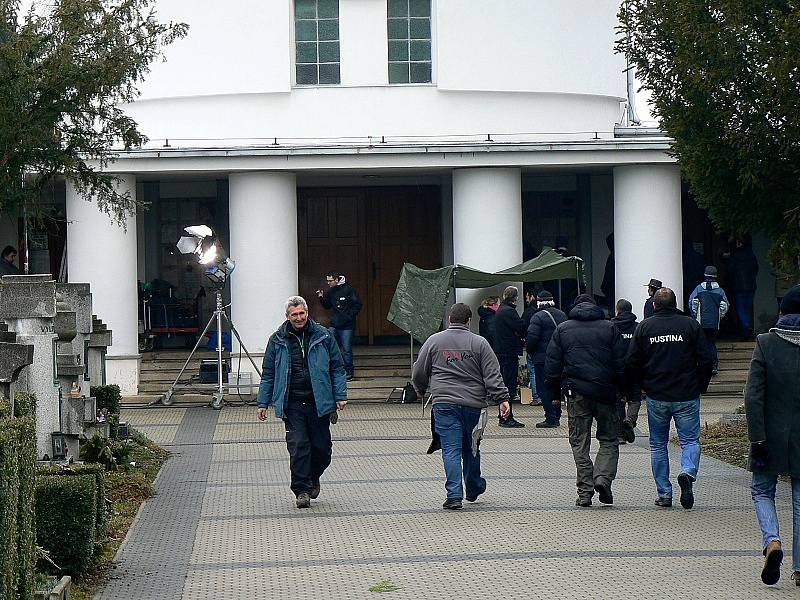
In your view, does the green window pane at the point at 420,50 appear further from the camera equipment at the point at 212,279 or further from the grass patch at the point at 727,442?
the grass patch at the point at 727,442

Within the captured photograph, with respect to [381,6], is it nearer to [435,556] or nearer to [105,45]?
[105,45]

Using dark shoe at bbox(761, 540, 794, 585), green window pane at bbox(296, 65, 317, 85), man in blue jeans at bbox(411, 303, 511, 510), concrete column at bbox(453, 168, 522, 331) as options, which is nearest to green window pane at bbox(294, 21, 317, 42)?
green window pane at bbox(296, 65, 317, 85)

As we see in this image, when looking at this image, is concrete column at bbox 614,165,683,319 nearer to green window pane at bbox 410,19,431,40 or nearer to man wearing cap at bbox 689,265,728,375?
man wearing cap at bbox 689,265,728,375

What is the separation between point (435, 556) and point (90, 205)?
16.1 m

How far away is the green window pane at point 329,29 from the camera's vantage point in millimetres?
25375

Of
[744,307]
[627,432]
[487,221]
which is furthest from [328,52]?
[627,432]

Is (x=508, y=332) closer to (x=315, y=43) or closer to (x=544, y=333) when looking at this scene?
(x=544, y=333)

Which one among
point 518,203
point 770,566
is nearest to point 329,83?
point 518,203

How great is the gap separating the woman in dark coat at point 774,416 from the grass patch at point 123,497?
429cm

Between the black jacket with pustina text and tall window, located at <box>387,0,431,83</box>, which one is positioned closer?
the black jacket with pustina text

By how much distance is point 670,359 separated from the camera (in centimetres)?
1223

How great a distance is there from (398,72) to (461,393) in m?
13.8

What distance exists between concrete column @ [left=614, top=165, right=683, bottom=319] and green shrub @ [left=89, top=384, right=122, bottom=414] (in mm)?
11664

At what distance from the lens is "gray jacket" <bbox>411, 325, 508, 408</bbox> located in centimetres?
1255
